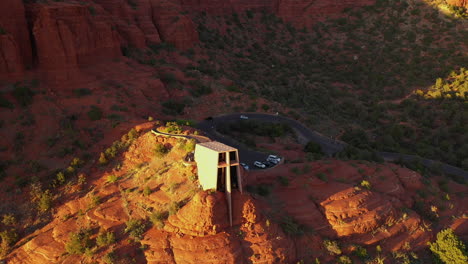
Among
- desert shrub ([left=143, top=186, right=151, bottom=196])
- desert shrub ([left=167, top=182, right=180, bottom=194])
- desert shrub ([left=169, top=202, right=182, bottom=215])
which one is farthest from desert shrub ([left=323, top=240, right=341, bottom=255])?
desert shrub ([left=143, top=186, right=151, bottom=196])

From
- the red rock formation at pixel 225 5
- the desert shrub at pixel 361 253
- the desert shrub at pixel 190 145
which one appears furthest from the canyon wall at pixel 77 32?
the desert shrub at pixel 361 253

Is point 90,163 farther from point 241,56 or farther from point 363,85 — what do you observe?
point 363,85

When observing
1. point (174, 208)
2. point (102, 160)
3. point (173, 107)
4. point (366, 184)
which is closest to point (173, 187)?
point (174, 208)

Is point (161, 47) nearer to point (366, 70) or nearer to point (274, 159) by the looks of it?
point (274, 159)

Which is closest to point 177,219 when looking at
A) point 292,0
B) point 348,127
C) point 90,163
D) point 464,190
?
point 90,163

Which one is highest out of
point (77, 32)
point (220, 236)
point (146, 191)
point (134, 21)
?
point (134, 21)

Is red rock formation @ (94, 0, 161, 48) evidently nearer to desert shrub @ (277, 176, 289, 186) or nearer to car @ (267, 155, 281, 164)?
car @ (267, 155, 281, 164)

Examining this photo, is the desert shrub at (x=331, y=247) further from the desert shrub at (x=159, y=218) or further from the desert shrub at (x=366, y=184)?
the desert shrub at (x=159, y=218)
